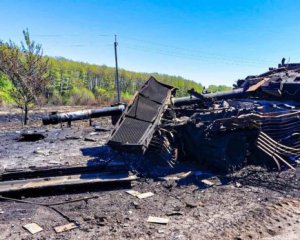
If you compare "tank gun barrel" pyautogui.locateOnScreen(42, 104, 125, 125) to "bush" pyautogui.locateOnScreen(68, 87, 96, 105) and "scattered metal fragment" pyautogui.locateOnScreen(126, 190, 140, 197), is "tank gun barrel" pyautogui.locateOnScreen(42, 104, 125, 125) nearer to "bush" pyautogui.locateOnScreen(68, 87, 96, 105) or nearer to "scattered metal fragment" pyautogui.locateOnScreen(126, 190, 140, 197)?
"scattered metal fragment" pyautogui.locateOnScreen(126, 190, 140, 197)

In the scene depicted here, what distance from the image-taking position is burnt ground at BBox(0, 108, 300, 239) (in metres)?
4.96

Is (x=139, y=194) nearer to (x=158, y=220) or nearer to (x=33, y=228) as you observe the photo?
(x=158, y=220)

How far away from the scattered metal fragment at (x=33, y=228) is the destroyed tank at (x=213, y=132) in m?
2.84

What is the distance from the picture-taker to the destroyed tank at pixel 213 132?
A: 26.6 feet

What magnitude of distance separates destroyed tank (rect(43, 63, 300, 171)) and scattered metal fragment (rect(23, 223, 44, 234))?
2843 millimetres

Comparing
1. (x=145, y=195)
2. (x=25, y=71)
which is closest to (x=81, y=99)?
(x=25, y=71)

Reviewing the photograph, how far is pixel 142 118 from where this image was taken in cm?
882

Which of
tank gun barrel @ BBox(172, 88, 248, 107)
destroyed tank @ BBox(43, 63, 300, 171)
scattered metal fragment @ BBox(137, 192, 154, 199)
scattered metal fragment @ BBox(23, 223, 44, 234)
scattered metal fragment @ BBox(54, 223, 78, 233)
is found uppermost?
tank gun barrel @ BBox(172, 88, 248, 107)

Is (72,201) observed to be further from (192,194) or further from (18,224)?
(192,194)

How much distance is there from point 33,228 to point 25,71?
14.3 meters

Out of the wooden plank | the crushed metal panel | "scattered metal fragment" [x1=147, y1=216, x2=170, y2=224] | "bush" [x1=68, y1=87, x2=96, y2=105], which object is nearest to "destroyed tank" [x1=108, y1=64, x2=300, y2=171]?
the crushed metal panel

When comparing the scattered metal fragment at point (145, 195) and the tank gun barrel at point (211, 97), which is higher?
the tank gun barrel at point (211, 97)

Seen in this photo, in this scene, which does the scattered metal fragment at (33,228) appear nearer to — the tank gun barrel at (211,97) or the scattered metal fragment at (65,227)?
the scattered metal fragment at (65,227)

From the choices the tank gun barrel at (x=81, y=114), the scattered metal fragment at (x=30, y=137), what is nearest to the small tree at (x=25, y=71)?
the scattered metal fragment at (x=30, y=137)
